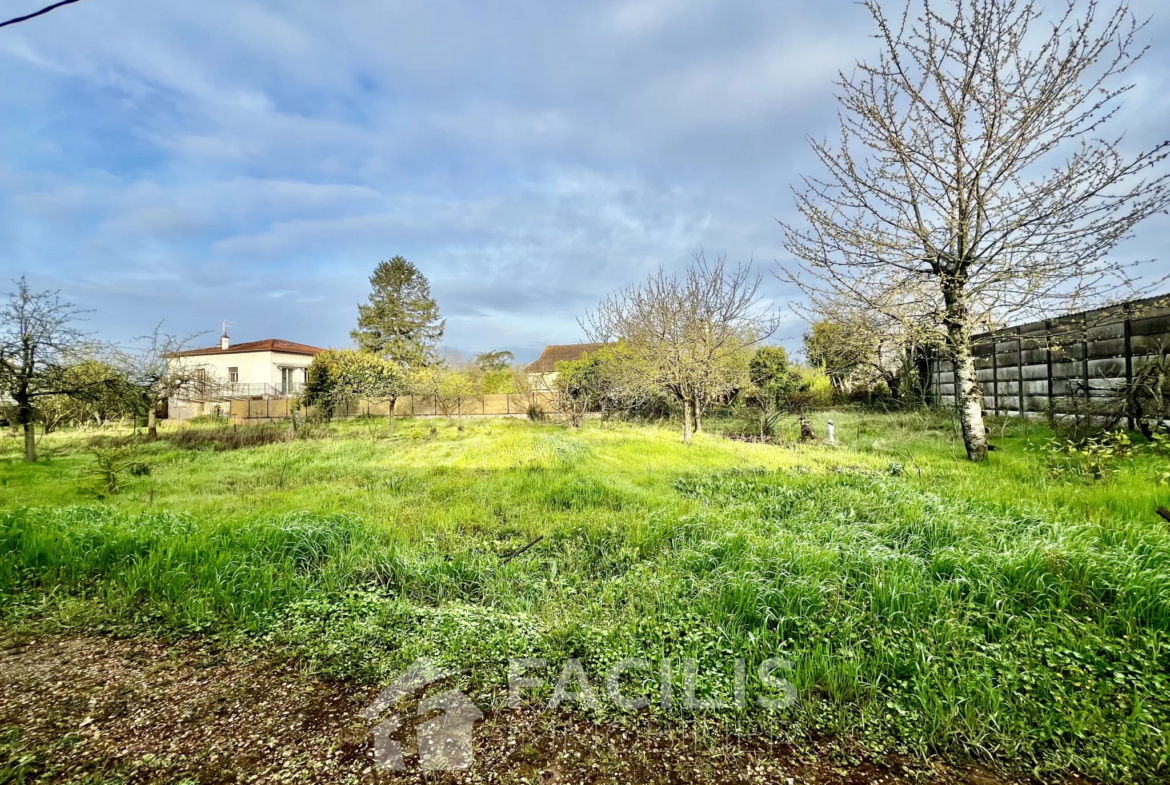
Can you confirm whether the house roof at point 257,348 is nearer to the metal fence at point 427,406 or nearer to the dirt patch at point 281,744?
the metal fence at point 427,406

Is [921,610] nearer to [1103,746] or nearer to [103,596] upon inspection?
[1103,746]

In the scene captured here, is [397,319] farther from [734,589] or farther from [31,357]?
[734,589]

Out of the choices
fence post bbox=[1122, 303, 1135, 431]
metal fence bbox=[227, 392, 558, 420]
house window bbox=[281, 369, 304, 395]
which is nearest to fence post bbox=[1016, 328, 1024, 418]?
fence post bbox=[1122, 303, 1135, 431]

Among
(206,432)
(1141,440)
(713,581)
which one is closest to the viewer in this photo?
(713,581)

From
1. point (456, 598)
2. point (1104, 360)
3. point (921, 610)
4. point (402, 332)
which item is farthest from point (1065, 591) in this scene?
point (402, 332)

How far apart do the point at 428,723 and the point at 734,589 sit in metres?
1.69

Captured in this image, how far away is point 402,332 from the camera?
30.6 m

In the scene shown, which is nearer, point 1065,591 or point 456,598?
point 1065,591

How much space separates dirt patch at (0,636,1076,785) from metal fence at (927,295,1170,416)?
7.24 m

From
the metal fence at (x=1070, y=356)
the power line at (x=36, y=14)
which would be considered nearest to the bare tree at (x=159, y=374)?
the power line at (x=36, y=14)

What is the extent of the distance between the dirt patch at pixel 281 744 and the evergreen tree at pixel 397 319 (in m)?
29.1

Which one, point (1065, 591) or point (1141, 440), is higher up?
point (1141, 440)

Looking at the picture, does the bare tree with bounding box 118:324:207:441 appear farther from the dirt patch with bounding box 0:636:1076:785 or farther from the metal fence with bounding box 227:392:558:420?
the dirt patch with bounding box 0:636:1076:785

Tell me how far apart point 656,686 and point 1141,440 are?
8.31m
